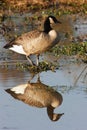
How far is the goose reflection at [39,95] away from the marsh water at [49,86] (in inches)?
2.9

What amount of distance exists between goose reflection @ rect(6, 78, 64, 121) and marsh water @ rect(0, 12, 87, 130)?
74 mm

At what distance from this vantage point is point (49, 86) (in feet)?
38.4

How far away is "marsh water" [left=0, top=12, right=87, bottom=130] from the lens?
932 centimetres

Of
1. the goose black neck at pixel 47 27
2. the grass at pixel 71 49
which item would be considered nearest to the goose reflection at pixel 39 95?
the goose black neck at pixel 47 27

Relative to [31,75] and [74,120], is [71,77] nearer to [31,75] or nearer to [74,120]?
[31,75]

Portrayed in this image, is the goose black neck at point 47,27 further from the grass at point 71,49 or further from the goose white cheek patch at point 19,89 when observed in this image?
the goose white cheek patch at point 19,89

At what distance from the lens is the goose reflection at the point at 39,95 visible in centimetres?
1041

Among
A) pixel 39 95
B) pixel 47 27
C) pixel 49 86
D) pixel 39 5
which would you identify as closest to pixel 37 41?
pixel 47 27

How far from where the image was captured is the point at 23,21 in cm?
2058

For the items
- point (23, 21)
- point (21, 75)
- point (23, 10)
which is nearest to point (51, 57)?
point (21, 75)

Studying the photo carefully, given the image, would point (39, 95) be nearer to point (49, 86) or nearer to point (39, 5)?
point (49, 86)

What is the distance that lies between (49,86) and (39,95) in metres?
0.61

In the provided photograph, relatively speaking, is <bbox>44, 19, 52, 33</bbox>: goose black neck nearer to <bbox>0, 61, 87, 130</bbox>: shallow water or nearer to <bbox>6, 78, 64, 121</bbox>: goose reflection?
<bbox>0, 61, 87, 130</bbox>: shallow water

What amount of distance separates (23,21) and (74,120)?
11418mm
